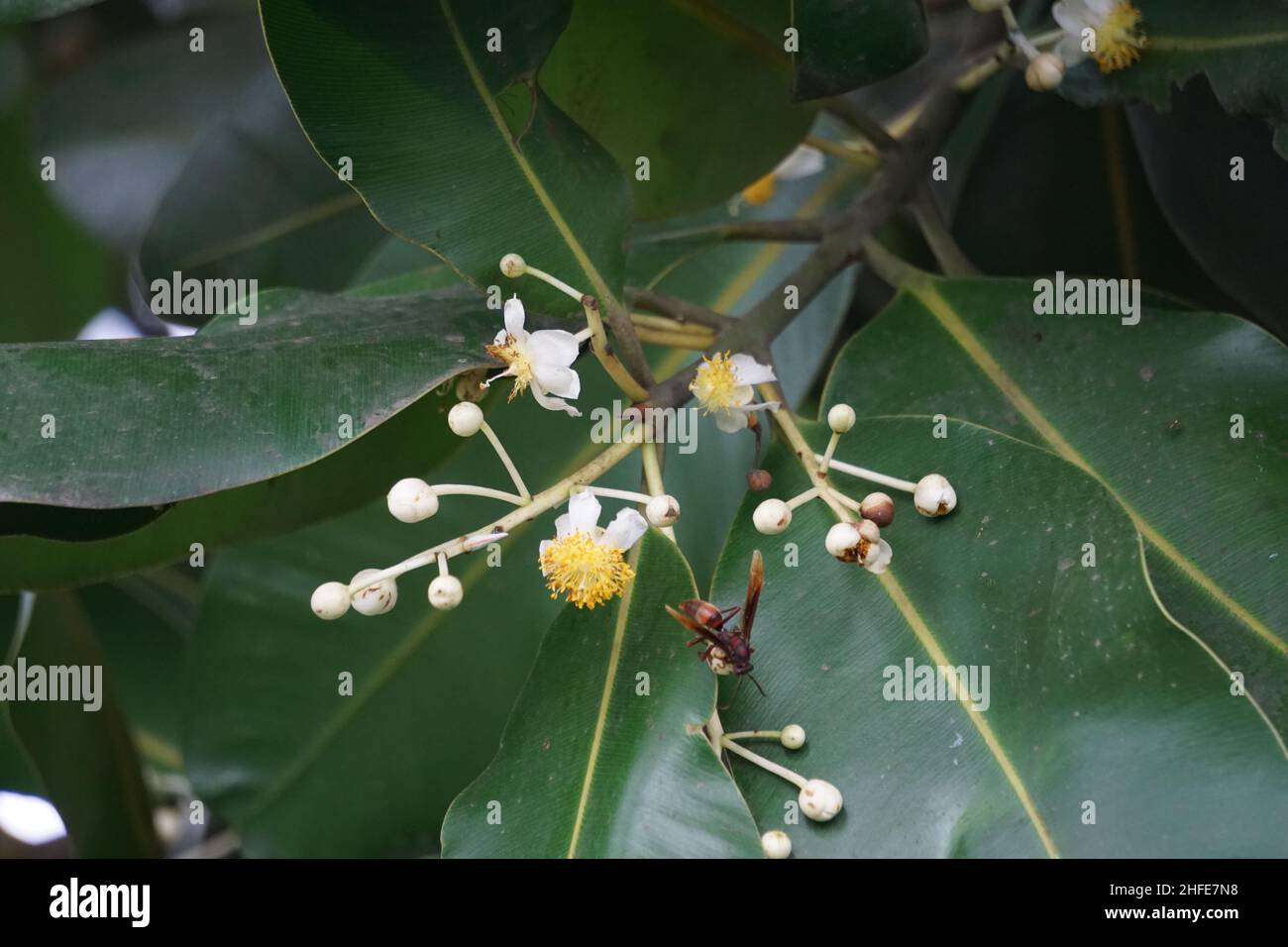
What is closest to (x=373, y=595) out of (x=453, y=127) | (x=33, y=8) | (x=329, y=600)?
(x=329, y=600)

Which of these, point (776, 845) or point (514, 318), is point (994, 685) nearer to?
point (776, 845)

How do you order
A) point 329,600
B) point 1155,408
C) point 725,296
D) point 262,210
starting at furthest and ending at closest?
point 262,210
point 725,296
point 1155,408
point 329,600

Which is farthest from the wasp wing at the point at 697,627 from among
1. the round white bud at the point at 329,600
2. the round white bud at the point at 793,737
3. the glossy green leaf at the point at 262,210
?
the glossy green leaf at the point at 262,210

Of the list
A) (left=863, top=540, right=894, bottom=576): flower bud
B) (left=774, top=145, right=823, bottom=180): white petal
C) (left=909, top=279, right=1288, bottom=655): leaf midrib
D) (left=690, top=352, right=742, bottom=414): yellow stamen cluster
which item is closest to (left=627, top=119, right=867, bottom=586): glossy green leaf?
(left=774, top=145, right=823, bottom=180): white petal

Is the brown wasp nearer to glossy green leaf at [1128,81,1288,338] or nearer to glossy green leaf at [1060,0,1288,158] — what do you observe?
glossy green leaf at [1060,0,1288,158]

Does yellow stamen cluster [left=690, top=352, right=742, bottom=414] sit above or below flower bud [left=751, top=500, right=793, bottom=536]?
above

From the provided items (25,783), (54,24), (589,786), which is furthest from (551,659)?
(54,24)

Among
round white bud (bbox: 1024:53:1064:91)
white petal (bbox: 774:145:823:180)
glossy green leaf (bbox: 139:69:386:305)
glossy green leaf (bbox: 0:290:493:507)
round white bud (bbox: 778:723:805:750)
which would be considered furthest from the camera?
glossy green leaf (bbox: 139:69:386:305)
